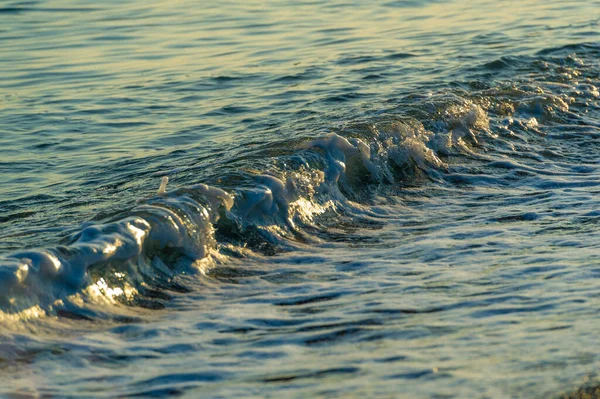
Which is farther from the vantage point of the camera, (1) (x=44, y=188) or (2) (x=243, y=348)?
(1) (x=44, y=188)

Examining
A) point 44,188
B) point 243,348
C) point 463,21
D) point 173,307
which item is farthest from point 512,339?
point 463,21

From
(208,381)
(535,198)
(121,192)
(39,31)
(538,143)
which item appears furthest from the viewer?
(39,31)

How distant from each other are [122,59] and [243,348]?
28.5ft

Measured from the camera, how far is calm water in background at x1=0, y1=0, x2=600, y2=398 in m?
3.88

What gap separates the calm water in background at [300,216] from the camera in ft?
12.7

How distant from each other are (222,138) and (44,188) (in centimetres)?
184

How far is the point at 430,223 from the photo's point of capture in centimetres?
613

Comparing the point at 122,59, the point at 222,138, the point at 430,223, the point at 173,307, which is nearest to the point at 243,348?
the point at 173,307

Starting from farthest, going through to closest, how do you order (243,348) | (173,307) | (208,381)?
(173,307) → (243,348) → (208,381)

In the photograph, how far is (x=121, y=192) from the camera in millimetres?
7039

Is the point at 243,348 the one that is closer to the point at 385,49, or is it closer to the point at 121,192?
the point at 121,192

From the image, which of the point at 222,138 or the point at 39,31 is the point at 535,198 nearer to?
the point at 222,138

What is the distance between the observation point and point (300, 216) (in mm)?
6359

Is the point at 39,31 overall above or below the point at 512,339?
above
